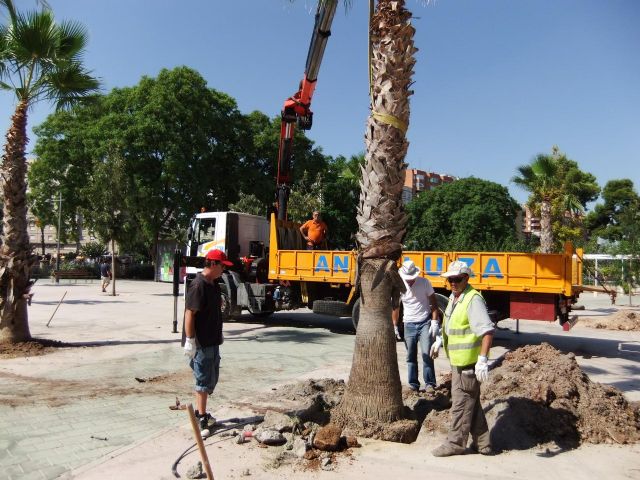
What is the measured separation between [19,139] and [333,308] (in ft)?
24.1

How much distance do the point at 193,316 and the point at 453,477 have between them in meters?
2.76

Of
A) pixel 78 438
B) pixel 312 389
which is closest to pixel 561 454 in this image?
pixel 312 389

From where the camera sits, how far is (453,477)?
4234mm

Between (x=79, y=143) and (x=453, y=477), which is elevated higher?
(x=79, y=143)

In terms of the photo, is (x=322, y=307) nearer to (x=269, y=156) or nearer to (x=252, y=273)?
(x=252, y=273)

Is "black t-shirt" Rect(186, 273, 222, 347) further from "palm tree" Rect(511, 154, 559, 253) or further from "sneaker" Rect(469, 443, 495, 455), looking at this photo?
"palm tree" Rect(511, 154, 559, 253)

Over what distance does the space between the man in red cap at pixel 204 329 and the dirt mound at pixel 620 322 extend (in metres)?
14.0

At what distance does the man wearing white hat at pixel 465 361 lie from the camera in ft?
15.1

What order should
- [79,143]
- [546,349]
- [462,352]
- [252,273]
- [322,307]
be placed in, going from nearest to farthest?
[462,352] < [546,349] < [322,307] < [252,273] < [79,143]

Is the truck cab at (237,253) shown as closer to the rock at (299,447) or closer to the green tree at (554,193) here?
the rock at (299,447)

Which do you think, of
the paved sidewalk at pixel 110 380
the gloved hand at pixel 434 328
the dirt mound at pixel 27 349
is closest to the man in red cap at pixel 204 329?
the paved sidewalk at pixel 110 380

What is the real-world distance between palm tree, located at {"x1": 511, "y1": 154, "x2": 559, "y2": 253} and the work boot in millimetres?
17473

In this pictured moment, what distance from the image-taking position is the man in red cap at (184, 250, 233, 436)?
5168mm

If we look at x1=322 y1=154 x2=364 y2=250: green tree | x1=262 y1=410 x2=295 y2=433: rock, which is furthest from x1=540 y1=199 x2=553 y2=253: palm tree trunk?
x1=322 y1=154 x2=364 y2=250: green tree
